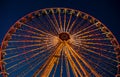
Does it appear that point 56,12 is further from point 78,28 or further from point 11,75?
point 11,75

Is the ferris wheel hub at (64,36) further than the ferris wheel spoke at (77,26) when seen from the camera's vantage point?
No

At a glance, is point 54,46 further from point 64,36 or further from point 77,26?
point 77,26

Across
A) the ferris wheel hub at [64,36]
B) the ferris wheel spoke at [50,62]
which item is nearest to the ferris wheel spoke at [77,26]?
the ferris wheel hub at [64,36]

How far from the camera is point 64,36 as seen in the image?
611 cm

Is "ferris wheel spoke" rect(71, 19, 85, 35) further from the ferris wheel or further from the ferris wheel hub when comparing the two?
the ferris wheel hub

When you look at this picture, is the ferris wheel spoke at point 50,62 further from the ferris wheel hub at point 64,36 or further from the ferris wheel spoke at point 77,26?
the ferris wheel spoke at point 77,26

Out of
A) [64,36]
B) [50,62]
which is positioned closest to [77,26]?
[64,36]

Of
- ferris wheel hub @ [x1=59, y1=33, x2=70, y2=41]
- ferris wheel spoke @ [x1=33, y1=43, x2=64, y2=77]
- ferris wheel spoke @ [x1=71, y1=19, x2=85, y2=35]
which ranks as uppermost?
ferris wheel spoke @ [x1=71, y1=19, x2=85, y2=35]

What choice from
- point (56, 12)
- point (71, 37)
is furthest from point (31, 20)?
point (71, 37)

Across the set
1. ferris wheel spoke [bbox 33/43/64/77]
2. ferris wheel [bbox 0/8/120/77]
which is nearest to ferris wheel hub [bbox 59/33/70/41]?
ferris wheel [bbox 0/8/120/77]

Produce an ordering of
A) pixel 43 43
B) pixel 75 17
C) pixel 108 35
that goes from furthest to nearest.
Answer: pixel 75 17
pixel 108 35
pixel 43 43

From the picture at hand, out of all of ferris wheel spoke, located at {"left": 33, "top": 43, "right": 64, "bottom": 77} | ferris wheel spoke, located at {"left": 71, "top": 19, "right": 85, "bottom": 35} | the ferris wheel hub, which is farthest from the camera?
ferris wheel spoke, located at {"left": 71, "top": 19, "right": 85, "bottom": 35}

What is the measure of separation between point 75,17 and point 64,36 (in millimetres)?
1293

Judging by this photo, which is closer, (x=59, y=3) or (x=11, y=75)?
(x=11, y=75)
